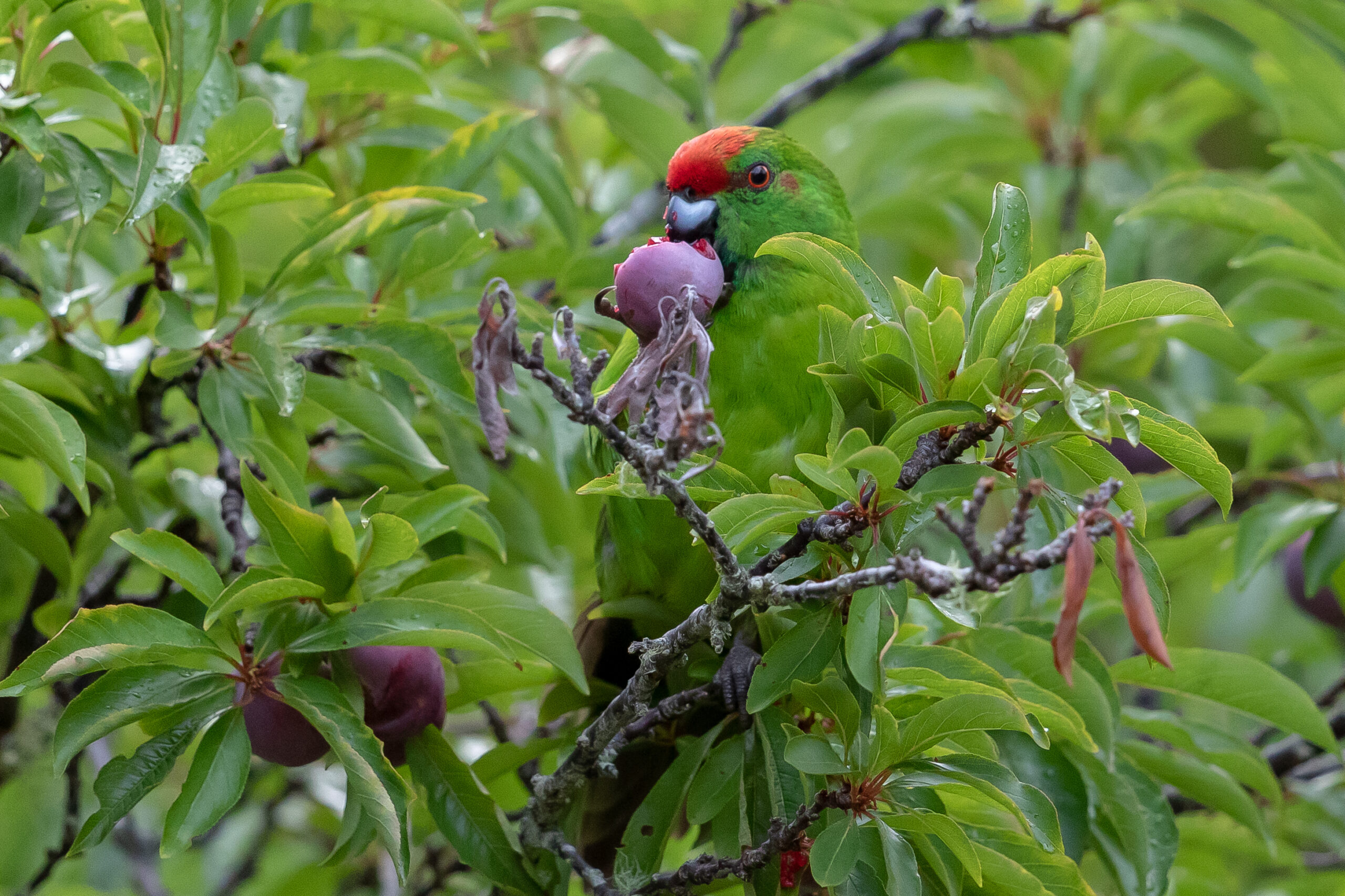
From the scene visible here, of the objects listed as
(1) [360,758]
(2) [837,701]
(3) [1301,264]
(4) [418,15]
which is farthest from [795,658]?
(3) [1301,264]

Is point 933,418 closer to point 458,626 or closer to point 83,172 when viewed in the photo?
point 458,626

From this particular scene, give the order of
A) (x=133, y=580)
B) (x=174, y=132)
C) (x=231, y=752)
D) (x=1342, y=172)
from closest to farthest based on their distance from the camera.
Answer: (x=231, y=752)
(x=174, y=132)
(x=1342, y=172)
(x=133, y=580)

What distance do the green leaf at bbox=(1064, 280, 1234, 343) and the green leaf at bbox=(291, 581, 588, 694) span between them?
25.8 inches

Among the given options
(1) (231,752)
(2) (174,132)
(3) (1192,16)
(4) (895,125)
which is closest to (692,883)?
(1) (231,752)

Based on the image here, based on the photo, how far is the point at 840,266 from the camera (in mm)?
1091

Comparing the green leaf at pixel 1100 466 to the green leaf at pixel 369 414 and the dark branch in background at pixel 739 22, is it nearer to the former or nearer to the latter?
the green leaf at pixel 369 414

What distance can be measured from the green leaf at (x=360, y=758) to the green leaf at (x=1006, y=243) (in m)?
0.77

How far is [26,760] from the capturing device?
Result: 2.04 m

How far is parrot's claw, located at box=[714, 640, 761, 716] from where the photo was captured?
53.5 inches

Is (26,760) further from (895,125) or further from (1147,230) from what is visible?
(1147,230)

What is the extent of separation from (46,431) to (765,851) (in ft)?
2.92

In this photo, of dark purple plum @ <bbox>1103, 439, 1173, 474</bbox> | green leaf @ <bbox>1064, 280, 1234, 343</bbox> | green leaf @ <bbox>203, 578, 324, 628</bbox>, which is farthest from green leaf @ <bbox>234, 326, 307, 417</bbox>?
dark purple plum @ <bbox>1103, 439, 1173, 474</bbox>

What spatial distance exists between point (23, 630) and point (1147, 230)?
2293mm

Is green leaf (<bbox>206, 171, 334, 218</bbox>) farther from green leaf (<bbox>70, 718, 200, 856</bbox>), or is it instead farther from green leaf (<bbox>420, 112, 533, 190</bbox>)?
green leaf (<bbox>70, 718, 200, 856</bbox>)
